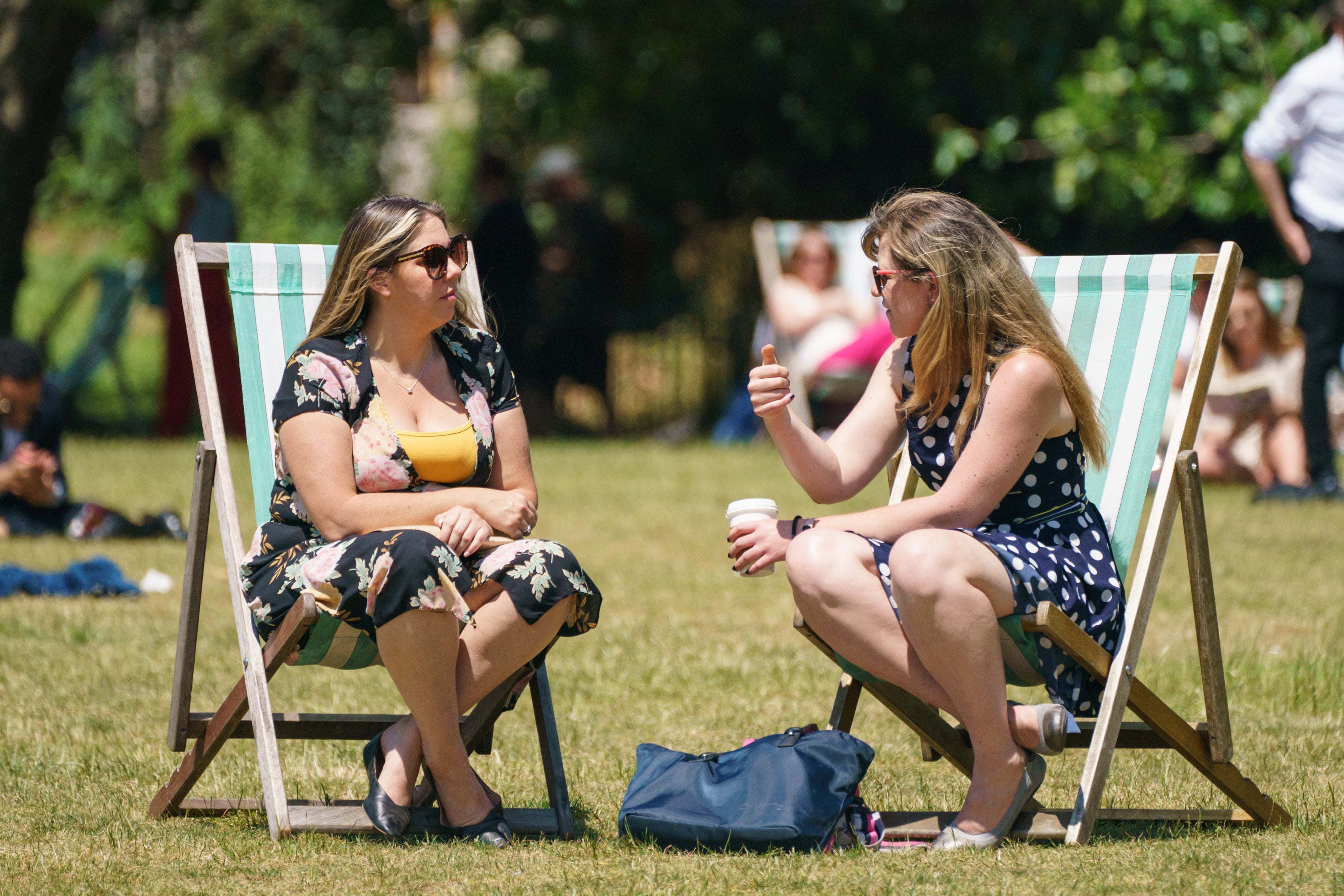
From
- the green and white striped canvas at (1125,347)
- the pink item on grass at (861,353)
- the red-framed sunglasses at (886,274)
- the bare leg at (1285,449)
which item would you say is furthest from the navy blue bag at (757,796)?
the pink item on grass at (861,353)

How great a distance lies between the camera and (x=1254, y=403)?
28.7ft

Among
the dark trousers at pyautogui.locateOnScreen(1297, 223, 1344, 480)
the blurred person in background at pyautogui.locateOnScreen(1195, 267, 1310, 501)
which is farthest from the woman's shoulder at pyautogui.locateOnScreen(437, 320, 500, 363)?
the blurred person in background at pyautogui.locateOnScreen(1195, 267, 1310, 501)

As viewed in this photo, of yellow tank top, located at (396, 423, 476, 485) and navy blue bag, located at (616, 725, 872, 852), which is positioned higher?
yellow tank top, located at (396, 423, 476, 485)

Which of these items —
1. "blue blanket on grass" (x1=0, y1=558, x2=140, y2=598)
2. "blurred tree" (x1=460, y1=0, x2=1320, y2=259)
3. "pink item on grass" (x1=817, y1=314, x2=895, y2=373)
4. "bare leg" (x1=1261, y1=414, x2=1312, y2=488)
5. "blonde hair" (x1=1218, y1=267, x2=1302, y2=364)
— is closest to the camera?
"blue blanket on grass" (x1=0, y1=558, x2=140, y2=598)

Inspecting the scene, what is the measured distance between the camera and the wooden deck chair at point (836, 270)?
9578 millimetres

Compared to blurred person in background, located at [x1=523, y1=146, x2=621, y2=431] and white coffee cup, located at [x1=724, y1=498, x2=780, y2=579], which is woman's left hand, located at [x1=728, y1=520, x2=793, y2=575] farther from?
blurred person in background, located at [x1=523, y1=146, x2=621, y2=431]

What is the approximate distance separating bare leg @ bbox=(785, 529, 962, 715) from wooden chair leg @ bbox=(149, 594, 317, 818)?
0.90 m

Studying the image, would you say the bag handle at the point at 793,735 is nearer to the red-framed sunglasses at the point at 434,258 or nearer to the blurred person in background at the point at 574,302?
the red-framed sunglasses at the point at 434,258

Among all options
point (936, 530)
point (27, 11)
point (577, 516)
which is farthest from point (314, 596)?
point (27, 11)

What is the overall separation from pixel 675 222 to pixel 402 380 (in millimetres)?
10902

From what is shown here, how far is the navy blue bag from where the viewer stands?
299 cm

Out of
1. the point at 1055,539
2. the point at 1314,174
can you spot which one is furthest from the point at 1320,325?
the point at 1055,539

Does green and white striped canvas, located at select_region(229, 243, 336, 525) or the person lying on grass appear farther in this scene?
green and white striped canvas, located at select_region(229, 243, 336, 525)

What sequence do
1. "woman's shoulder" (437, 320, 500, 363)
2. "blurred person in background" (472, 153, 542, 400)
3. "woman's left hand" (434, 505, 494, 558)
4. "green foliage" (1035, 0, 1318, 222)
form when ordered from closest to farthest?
"woman's left hand" (434, 505, 494, 558) < "woman's shoulder" (437, 320, 500, 363) < "green foliage" (1035, 0, 1318, 222) < "blurred person in background" (472, 153, 542, 400)
